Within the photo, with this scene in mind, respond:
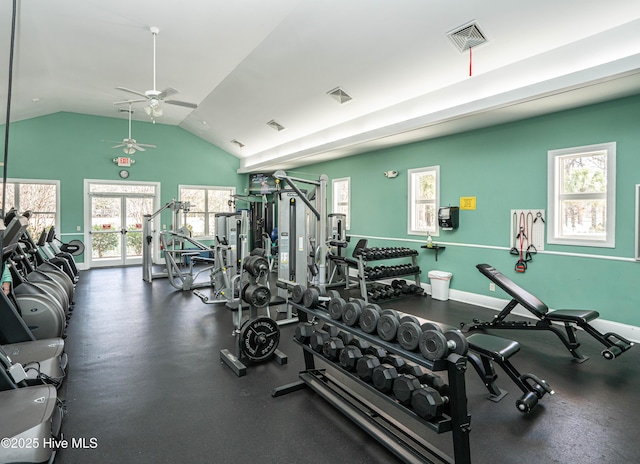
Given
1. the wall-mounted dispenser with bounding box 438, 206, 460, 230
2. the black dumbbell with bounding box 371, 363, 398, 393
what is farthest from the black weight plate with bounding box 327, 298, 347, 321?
the wall-mounted dispenser with bounding box 438, 206, 460, 230

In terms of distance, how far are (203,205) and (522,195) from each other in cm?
834

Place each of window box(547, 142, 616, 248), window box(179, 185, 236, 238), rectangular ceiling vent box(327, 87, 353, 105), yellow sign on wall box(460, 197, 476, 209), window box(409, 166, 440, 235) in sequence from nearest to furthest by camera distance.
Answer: window box(547, 142, 616, 248), yellow sign on wall box(460, 197, 476, 209), rectangular ceiling vent box(327, 87, 353, 105), window box(409, 166, 440, 235), window box(179, 185, 236, 238)

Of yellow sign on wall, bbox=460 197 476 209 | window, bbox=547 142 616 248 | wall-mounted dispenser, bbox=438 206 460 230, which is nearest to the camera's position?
window, bbox=547 142 616 248

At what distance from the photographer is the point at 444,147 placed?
5.60 meters

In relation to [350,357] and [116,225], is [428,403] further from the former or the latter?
[116,225]

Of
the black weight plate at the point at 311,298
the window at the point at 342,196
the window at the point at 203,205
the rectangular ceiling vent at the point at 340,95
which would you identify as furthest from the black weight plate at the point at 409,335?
the window at the point at 203,205

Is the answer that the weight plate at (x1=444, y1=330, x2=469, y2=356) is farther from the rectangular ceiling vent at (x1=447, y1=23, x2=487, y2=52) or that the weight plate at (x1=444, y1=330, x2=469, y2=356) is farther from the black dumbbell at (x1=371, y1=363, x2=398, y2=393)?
the rectangular ceiling vent at (x1=447, y1=23, x2=487, y2=52)

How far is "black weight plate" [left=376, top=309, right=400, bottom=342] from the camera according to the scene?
193cm

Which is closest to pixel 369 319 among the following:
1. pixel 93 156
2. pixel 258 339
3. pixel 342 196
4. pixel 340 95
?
pixel 258 339

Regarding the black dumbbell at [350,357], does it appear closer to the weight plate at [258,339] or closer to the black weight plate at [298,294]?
the black weight plate at [298,294]

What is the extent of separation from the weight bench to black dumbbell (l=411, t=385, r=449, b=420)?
645 mm

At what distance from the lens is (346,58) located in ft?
15.5

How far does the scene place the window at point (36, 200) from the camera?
785 cm

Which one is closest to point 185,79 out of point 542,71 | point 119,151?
point 119,151
